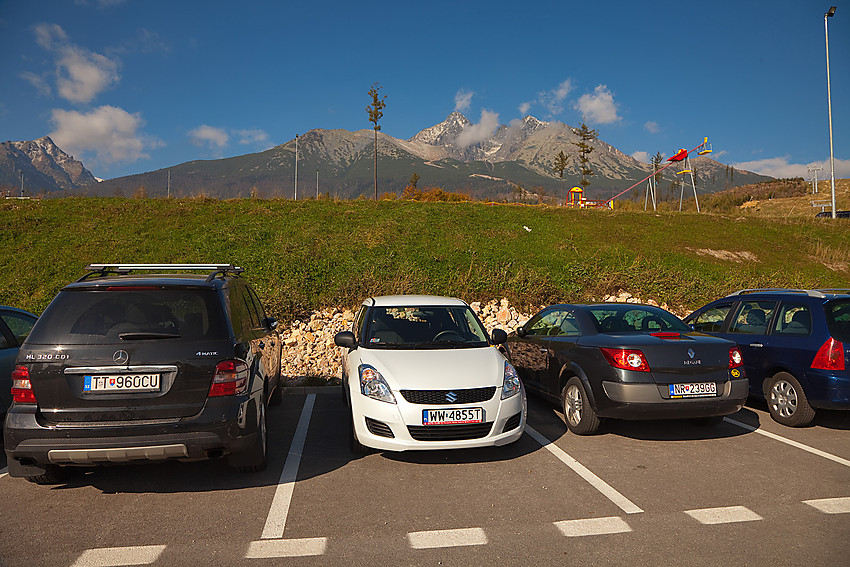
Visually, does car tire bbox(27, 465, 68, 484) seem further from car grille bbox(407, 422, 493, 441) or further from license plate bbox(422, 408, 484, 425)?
license plate bbox(422, 408, 484, 425)

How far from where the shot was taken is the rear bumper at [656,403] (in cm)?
572

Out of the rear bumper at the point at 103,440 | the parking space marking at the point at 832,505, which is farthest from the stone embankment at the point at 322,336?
the parking space marking at the point at 832,505

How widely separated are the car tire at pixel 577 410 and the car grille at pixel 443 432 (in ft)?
5.43

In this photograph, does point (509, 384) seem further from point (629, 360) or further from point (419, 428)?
point (629, 360)

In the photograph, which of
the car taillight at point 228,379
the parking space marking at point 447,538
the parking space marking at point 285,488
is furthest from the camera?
the car taillight at point 228,379

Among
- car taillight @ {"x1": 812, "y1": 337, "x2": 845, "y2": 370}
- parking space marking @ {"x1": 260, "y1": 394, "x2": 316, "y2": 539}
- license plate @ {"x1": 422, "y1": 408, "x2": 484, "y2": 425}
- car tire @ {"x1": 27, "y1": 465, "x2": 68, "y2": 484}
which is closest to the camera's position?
parking space marking @ {"x1": 260, "y1": 394, "x2": 316, "y2": 539}

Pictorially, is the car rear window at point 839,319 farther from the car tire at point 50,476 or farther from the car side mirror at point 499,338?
the car tire at point 50,476

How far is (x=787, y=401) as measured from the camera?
269 inches

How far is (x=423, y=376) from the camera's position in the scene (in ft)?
17.6

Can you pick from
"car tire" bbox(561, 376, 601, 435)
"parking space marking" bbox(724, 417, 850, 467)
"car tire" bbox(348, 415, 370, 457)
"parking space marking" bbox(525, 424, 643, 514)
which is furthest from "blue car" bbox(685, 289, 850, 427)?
"car tire" bbox(348, 415, 370, 457)

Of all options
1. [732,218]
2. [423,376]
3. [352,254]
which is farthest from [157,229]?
[732,218]

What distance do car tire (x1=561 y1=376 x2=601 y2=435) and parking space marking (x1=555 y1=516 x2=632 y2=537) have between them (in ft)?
7.15

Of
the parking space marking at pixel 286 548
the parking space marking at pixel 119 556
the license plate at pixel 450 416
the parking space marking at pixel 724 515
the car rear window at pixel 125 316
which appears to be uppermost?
the car rear window at pixel 125 316

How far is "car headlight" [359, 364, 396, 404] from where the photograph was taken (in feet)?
17.3
